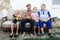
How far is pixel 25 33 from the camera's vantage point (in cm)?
747

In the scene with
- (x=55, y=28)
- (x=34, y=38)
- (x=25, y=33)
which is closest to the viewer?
(x=34, y=38)

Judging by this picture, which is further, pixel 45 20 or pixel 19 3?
pixel 19 3

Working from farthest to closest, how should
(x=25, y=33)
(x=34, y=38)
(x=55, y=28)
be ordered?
(x=55, y=28), (x=25, y=33), (x=34, y=38)

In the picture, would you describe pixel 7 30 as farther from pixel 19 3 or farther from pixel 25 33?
pixel 19 3

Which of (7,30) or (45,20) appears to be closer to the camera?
(45,20)

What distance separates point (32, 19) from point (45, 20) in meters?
0.46

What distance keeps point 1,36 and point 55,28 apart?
7.25ft

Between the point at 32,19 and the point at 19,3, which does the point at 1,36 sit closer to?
the point at 32,19

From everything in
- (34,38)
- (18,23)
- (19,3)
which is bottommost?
(34,38)

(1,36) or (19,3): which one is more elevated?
(19,3)

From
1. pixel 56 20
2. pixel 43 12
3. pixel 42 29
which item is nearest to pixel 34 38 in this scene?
pixel 42 29

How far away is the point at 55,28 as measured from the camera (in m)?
8.09

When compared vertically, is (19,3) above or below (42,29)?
above

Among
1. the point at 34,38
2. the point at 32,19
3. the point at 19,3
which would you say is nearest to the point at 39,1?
the point at 19,3
